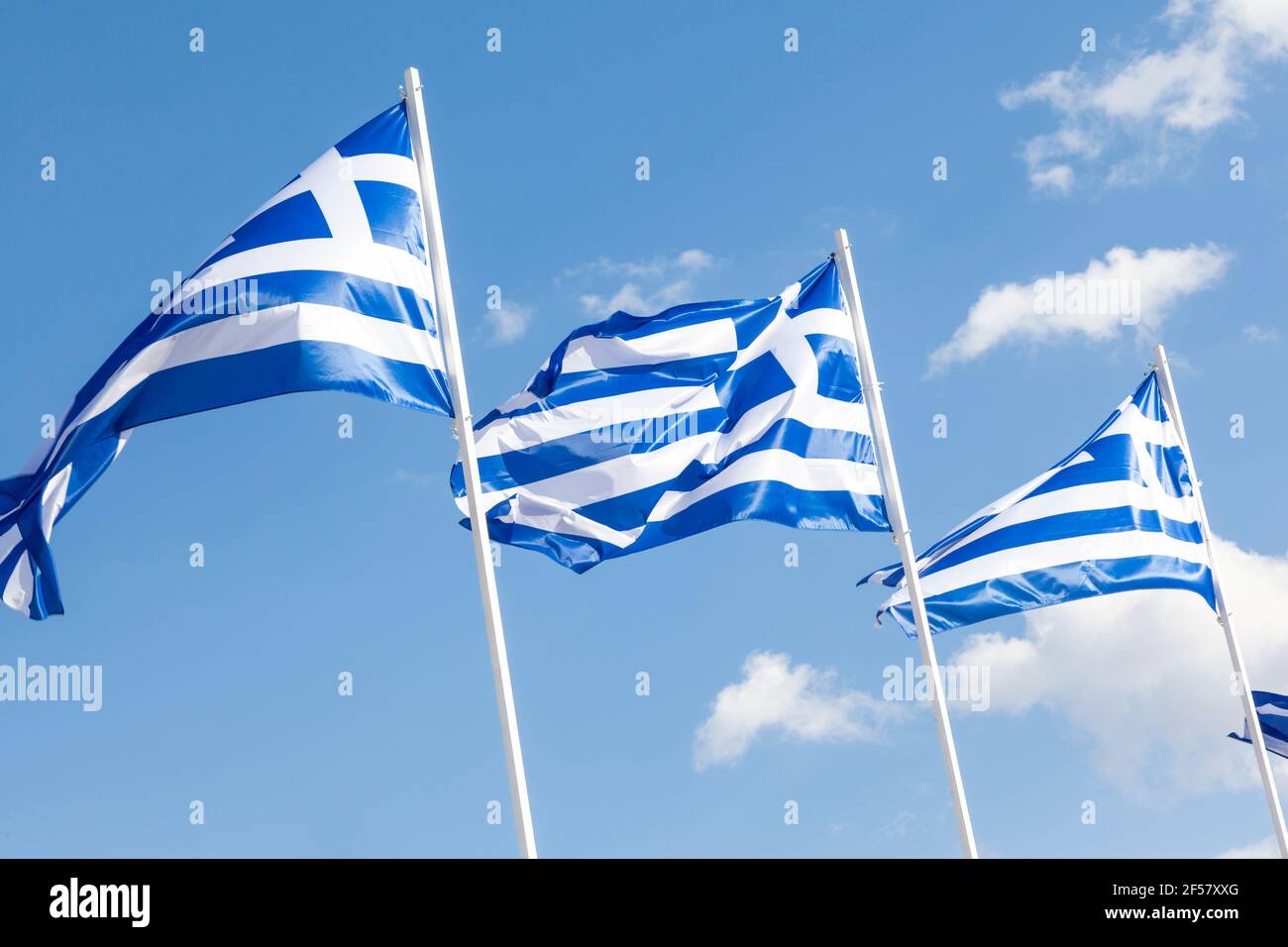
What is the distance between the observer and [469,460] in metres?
14.5

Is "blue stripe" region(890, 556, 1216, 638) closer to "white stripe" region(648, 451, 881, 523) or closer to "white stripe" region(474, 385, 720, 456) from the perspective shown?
"white stripe" region(648, 451, 881, 523)

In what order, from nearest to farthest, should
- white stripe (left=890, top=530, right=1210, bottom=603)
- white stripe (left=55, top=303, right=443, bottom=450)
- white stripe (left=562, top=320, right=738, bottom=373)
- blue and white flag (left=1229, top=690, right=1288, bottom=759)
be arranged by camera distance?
white stripe (left=55, top=303, right=443, bottom=450)
white stripe (left=562, top=320, right=738, bottom=373)
white stripe (left=890, top=530, right=1210, bottom=603)
blue and white flag (left=1229, top=690, right=1288, bottom=759)

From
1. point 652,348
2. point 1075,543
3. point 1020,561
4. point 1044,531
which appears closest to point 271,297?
point 652,348

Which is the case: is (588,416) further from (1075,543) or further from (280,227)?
A: (1075,543)

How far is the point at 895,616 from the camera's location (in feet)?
64.2

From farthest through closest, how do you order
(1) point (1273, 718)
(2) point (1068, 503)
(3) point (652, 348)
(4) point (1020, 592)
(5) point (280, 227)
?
(1) point (1273, 718), (2) point (1068, 503), (4) point (1020, 592), (3) point (652, 348), (5) point (280, 227)

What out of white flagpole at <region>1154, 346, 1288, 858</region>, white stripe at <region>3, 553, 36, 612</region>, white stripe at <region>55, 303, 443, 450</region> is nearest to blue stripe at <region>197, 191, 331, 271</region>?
white stripe at <region>55, 303, 443, 450</region>

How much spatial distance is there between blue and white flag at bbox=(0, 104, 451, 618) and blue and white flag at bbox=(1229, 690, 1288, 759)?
1645 centimetres

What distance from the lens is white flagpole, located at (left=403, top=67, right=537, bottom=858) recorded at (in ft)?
44.5

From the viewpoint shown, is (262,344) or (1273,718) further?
(1273,718)

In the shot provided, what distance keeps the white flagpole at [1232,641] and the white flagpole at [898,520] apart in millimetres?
5967

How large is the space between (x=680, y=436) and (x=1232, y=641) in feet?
34.3
